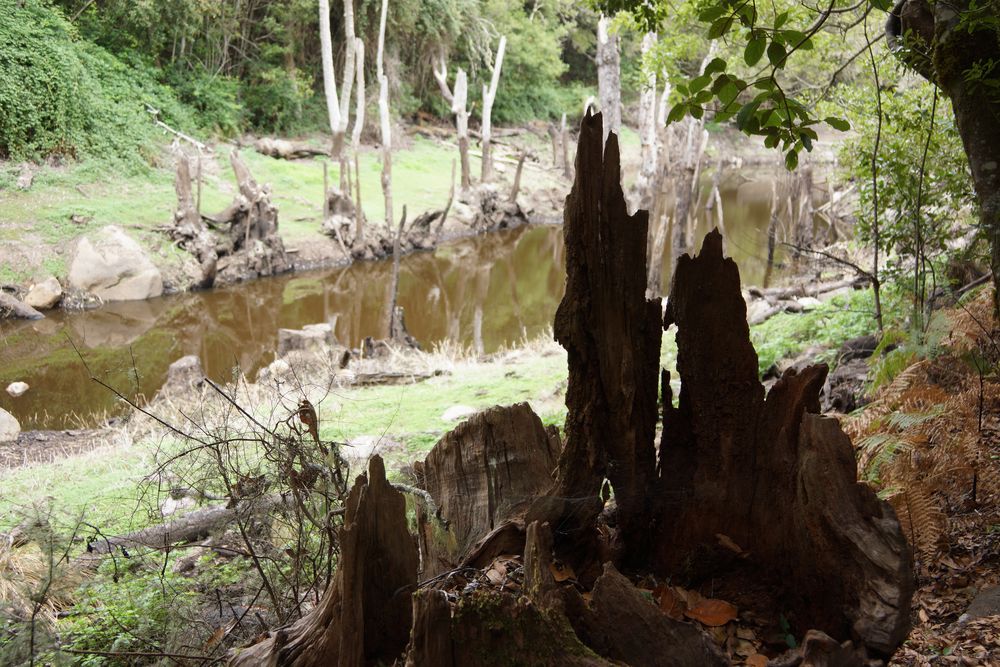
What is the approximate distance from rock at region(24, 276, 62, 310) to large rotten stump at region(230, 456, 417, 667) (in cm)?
1834

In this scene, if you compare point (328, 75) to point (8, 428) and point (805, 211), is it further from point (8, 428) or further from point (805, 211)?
point (8, 428)

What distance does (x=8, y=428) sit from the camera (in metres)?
11.2

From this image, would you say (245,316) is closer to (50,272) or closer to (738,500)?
(50,272)

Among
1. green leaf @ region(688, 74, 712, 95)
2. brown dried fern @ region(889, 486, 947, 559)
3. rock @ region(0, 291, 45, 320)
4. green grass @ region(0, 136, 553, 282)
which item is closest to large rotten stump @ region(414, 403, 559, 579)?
green leaf @ region(688, 74, 712, 95)

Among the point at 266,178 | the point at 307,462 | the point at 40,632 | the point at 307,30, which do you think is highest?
the point at 307,30

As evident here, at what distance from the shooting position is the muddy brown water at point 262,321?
14555mm

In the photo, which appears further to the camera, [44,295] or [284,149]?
[284,149]

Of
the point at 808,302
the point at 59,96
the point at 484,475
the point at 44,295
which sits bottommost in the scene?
the point at 44,295

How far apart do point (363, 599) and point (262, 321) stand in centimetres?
1745

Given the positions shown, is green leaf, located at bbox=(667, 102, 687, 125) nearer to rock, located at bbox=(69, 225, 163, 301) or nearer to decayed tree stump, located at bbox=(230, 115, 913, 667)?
decayed tree stump, located at bbox=(230, 115, 913, 667)

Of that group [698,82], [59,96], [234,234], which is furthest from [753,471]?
[59,96]

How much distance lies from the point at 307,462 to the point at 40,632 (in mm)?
1238

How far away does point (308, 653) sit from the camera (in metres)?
2.62

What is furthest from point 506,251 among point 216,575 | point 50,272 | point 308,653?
point 308,653
